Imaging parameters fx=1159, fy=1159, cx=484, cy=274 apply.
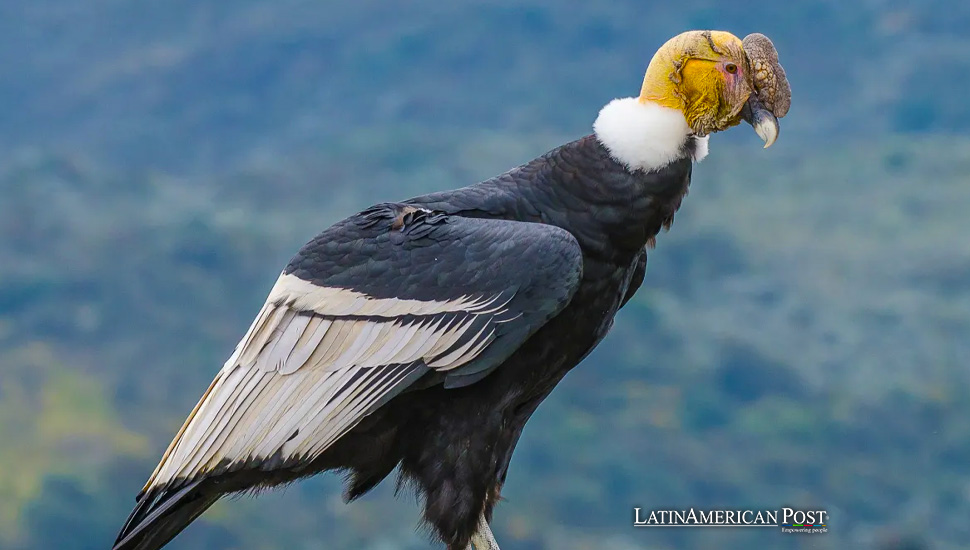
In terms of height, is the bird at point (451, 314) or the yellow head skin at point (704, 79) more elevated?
the yellow head skin at point (704, 79)

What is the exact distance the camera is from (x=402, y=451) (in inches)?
149

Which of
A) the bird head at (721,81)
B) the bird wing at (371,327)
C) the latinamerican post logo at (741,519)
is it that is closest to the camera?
the bird wing at (371,327)

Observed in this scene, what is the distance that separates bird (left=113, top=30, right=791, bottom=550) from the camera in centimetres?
357

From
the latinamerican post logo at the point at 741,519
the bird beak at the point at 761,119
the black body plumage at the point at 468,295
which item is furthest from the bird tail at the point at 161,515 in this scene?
the latinamerican post logo at the point at 741,519

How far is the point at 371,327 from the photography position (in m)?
3.65

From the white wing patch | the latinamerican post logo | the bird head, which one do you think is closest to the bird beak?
the bird head

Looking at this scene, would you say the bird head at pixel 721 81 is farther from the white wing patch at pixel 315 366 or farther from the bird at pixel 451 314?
the white wing patch at pixel 315 366

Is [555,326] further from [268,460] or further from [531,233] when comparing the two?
[268,460]

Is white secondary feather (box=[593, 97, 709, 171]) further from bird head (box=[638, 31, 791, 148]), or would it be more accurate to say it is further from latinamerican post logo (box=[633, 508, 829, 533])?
latinamerican post logo (box=[633, 508, 829, 533])

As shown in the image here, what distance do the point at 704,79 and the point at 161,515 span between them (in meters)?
2.23

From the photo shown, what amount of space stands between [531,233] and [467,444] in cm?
70

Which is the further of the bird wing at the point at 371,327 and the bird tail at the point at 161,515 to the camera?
the bird tail at the point at 161,515

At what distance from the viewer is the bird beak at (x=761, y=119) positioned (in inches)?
141

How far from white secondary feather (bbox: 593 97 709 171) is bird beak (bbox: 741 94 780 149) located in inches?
7.6
